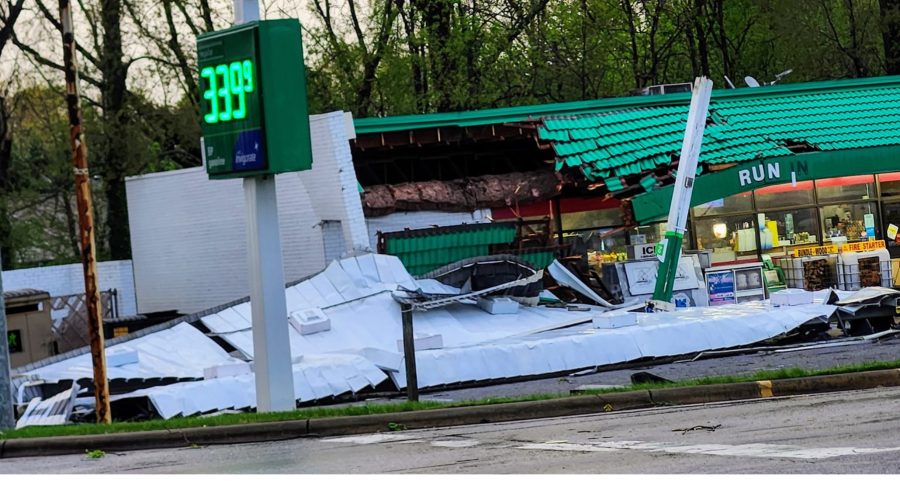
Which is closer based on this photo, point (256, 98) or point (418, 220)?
point (256, 98)

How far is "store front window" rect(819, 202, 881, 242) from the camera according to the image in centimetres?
2702

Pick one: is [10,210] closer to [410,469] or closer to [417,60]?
Result: [417,60]

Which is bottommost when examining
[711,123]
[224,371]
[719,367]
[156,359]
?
[719,367]

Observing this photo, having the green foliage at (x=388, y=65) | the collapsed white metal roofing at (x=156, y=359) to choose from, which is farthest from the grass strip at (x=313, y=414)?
the green foliage at (x=388, y=65)

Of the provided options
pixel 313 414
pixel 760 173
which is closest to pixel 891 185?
pixel 760 173

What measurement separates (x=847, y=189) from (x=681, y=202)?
291 inches

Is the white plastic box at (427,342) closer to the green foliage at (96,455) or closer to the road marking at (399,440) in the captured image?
the road marking at (399,440)

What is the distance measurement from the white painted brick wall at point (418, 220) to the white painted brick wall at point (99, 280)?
922cm

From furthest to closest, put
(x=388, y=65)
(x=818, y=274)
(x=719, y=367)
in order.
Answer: (x=388, y=65) → (x=818, y=274) → (x=719, y=367)

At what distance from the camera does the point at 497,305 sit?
21.2m

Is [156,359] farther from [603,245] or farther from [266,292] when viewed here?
[603,245]

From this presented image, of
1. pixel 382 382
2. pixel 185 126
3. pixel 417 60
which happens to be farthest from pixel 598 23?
pixel 382 382

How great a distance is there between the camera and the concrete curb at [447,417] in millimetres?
11727

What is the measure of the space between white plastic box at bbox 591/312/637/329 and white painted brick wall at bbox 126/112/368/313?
18.3 feet
